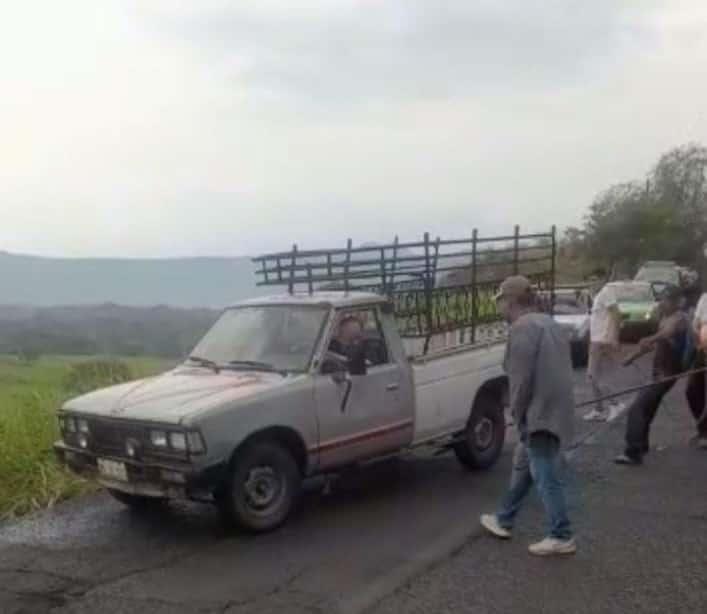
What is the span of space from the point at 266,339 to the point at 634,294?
1633 centimetres

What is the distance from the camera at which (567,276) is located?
47969 mm

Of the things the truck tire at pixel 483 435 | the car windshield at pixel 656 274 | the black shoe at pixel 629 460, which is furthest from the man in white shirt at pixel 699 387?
the car windshield at pixel 656 274

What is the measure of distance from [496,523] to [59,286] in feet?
184

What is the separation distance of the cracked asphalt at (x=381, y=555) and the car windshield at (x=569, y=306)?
11965mm

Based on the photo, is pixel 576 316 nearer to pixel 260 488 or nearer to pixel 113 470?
pixel 260 488

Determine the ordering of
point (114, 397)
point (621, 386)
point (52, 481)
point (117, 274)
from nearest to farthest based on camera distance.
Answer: point (114, 397), point (52, 481), point (621, 386), point (117, 274)

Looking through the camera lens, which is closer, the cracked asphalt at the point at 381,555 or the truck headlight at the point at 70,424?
the cracked asphalt at the point at 381,555

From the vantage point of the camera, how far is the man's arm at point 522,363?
234 inches

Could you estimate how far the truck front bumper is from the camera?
6.29 m

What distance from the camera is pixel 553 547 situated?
600cm

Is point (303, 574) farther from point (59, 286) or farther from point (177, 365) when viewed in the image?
point (59, 286)

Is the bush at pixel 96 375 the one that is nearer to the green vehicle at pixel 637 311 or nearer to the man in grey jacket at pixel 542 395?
the man in grey jacket at pixel 542 395

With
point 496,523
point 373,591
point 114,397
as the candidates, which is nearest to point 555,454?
point 496,523

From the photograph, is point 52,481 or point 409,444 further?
point 52,481
